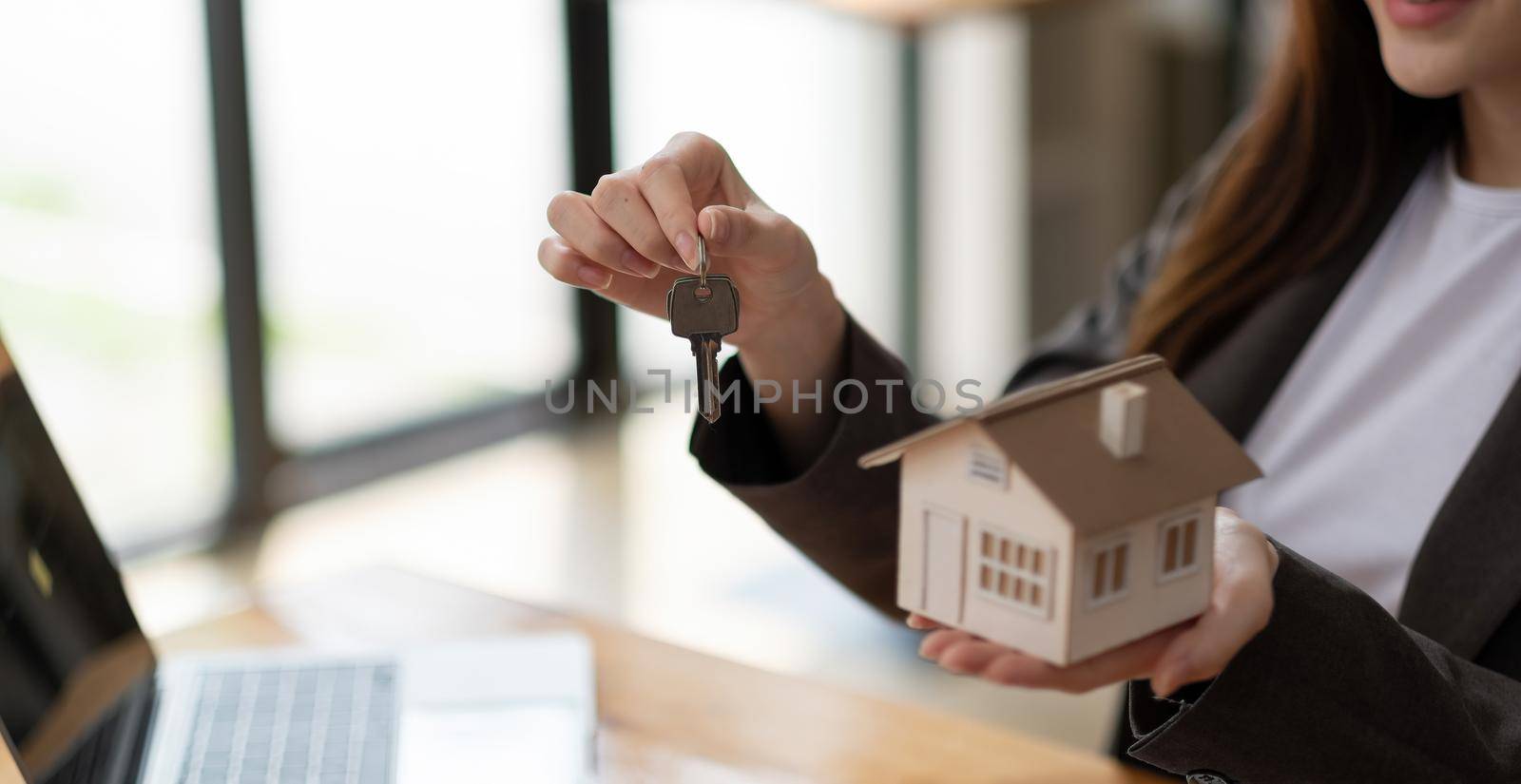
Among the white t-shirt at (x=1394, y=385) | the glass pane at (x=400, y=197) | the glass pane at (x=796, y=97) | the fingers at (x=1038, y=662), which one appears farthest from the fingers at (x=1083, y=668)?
the glass pane at (x=400, y=197)

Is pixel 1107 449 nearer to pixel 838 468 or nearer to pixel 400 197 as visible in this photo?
pixel 838 468

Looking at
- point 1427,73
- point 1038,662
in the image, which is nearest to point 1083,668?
point 1038,662

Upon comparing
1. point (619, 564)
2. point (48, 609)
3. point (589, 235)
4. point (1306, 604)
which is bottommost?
point (619, 564)

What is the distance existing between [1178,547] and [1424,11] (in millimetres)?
269

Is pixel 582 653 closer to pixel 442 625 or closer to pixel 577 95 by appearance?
pixel 442 625

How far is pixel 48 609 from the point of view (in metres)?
0.62

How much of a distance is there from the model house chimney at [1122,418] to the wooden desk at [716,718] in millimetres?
372

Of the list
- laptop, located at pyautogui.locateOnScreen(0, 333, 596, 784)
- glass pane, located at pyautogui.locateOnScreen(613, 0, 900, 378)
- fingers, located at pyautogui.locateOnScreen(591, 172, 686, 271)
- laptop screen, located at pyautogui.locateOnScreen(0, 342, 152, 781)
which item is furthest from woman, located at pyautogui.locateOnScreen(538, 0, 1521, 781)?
glass pane, located at pyautogui.locateOnScreen(613, 0, 900, 378)

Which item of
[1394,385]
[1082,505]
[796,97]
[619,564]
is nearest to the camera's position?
[1082,505]

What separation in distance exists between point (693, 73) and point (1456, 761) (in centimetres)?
Answer: 122

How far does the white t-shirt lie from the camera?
586 millimetres

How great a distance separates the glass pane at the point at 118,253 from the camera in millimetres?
1805

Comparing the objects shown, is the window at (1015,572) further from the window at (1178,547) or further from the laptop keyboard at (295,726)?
the laptop keyboard at (295,726)

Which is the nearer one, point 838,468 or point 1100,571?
point 1100,571
